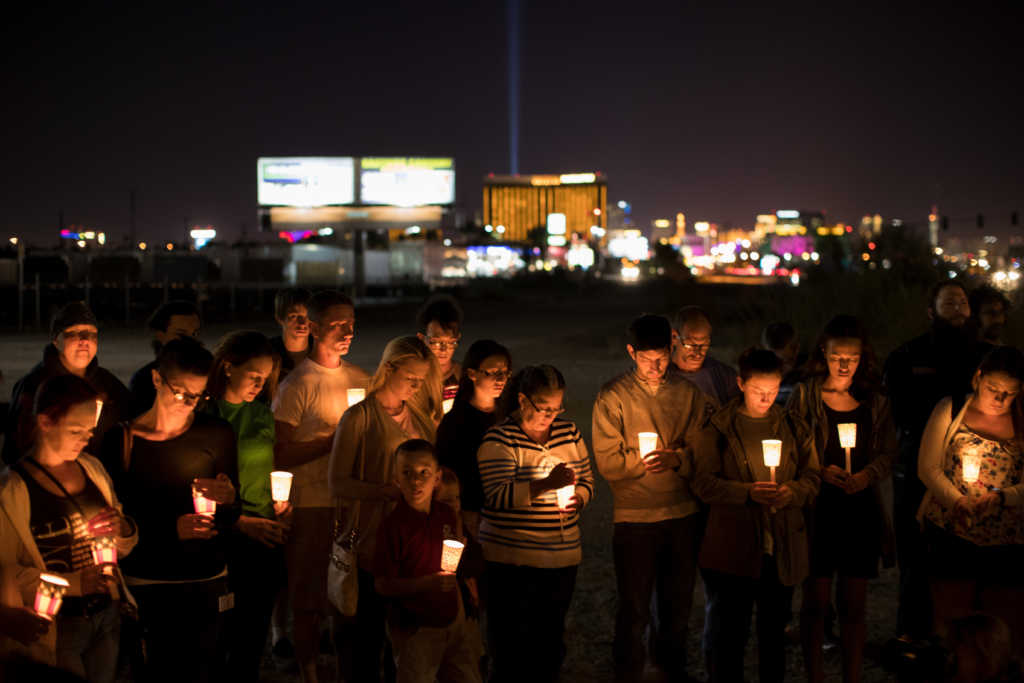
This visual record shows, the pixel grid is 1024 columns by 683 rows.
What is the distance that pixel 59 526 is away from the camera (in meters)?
3.53

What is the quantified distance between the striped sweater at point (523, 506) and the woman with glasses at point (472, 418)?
19cm

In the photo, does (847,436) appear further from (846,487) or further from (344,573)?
(344,573)

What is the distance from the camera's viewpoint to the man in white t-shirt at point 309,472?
4.96m

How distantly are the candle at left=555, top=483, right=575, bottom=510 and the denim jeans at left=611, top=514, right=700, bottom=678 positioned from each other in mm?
756

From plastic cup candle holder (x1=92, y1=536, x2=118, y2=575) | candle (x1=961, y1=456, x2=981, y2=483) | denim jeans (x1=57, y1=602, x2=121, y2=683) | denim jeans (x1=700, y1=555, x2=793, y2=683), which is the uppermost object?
candle (x1=961, y1=456, x2=981, y2=483)

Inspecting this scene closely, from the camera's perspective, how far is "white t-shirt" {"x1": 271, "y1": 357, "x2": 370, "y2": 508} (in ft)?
16.6

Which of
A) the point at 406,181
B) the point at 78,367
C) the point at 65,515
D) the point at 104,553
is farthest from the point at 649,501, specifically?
the point at 406,181

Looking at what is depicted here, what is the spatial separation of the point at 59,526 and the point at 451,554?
4.76 ft

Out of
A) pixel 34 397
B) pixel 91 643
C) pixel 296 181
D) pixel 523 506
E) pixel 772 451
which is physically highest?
pixel 296 181

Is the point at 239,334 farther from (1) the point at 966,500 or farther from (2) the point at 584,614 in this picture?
(1) the point at 966,500

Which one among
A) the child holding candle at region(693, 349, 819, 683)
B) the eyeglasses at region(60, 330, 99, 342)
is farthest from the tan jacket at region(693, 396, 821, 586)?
the eyeglasses at region(60, 330, 99, 342)

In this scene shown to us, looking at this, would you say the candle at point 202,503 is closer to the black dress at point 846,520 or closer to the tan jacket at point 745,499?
the tan jacket at point 745,499

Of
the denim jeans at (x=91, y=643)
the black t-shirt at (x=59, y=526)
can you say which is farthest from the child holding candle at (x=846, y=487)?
the black t-shirt at (x=59, y=526)

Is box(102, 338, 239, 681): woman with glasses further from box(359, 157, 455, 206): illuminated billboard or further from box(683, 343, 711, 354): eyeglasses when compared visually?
box(359, 157, 455, 206): illuminated billboard
